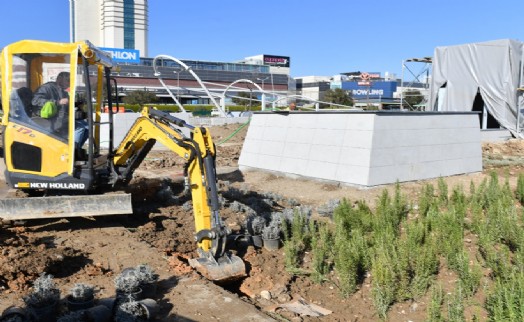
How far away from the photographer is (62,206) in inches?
265

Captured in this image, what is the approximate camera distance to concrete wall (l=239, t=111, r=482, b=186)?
1139cm

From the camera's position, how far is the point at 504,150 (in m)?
19.1

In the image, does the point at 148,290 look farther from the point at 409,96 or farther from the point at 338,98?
the point at 338,98

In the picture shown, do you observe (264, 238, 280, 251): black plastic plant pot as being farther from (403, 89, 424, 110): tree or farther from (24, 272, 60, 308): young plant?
(403, 89, 424, 110): tree

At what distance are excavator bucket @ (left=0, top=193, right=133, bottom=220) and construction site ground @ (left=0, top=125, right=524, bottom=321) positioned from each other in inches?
12.3

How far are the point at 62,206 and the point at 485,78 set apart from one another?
66.3ft

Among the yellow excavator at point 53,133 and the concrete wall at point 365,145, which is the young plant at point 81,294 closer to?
the yellow excavator at point 53,133

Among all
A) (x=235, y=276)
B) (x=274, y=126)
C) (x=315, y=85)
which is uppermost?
(x=315, y=85)

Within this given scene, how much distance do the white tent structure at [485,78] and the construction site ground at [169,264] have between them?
50.5 ft

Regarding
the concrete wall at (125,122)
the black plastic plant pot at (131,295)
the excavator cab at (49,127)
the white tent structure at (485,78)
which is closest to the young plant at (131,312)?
the black plastic plant pot at (131,295)

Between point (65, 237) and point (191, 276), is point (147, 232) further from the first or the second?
point (191, 276)

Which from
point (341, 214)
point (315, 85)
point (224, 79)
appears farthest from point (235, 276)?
point (315, 85)

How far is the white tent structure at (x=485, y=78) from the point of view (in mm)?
21344

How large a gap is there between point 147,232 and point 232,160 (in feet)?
31.7
